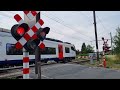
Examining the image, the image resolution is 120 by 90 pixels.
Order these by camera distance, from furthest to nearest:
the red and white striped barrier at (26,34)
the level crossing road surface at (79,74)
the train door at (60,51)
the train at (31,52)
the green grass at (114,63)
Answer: the train door at (60,51)
the green grass at (114,63)
the train at (31,52)
the level crossing road surface at (79,74)
the red and white striped barrier at (26,34)

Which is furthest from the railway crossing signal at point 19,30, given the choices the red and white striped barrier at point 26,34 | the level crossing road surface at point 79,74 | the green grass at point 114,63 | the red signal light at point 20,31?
the green grass at point 114,63

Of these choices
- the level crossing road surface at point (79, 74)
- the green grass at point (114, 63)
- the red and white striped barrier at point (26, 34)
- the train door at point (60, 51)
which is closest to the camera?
the red and white striped barrier at point (26, 34)

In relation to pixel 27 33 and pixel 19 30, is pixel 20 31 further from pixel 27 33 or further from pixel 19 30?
pixel 27 33

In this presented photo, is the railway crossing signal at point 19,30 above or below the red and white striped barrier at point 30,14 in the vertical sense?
below

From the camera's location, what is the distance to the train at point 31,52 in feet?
70.1

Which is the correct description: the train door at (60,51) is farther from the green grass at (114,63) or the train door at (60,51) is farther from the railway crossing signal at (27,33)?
the railway crossing signal at (27,33)

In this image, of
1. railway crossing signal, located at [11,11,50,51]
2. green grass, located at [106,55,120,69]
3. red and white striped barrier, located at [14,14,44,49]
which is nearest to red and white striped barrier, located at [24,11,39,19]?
railway crossing signal, located at [11,11,50,51]

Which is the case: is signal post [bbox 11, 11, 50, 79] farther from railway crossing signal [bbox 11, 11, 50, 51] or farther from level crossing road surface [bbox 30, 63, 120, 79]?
level crossing road surface [bbox 30, 63, 120, 79]

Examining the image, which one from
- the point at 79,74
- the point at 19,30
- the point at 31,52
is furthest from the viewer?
the point at 31,52

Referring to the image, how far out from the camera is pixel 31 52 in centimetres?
1645

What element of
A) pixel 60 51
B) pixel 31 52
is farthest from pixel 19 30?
pixel 60 51

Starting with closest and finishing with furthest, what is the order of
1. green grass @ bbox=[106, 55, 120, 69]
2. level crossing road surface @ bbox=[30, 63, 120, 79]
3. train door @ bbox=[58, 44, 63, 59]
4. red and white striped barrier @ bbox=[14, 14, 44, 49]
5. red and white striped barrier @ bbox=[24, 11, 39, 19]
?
red and white striped barrier @ bbox=[14, 14, 44, 49] < red and white striped barrier @ bbox=[24, 11, 39, 19] < level crossing road surface @ bbox=[30, 63, 120, 79] < green grass @ bbox=[106, 55, 120, 69] < train door @ bbox=[58, 44, 63, 59]

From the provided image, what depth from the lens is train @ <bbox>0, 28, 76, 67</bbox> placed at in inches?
841
